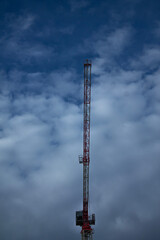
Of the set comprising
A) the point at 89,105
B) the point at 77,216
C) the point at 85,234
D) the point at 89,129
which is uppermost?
the point at 89,105

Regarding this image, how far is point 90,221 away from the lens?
390 ft

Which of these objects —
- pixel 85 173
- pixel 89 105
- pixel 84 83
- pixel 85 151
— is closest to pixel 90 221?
pixel 85 173

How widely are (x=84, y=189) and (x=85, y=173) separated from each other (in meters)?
8.10

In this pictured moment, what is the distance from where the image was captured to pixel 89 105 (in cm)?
11481

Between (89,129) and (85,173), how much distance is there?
21.3 meters

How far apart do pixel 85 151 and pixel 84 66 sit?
129 feet

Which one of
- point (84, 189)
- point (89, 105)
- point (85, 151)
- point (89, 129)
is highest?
point (89, 105)

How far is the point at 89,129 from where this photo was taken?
378ft

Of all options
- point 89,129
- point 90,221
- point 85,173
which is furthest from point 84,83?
point 90,221

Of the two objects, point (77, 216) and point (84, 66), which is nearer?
point (84, 66)

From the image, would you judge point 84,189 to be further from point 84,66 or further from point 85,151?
point 84,66

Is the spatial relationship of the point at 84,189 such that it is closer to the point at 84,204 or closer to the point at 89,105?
the point at 84,204

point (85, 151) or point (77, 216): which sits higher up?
point (85, 151)

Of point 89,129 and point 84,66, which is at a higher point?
point 84,66
